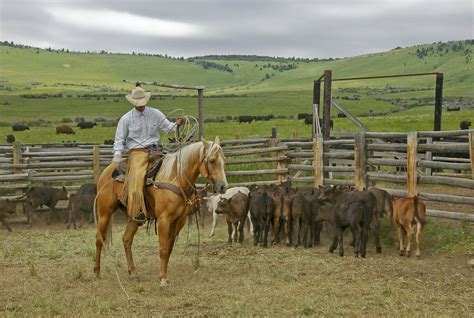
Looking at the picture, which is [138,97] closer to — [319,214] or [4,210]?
[319,214]

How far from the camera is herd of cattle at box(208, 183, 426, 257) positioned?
407 inches

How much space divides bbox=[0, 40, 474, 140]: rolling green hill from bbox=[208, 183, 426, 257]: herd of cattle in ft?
201

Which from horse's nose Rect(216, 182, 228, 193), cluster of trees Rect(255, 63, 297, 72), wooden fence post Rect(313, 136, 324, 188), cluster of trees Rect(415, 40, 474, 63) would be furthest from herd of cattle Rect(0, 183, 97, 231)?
cluster of trees Rect(255, 63, 297, 72)

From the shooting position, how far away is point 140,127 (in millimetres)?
9211

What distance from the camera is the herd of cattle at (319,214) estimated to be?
1034 cm

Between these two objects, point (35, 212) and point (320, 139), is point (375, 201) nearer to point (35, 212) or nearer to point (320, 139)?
point (320, 139)

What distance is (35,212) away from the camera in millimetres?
15898

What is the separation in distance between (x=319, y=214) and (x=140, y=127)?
12.8ft

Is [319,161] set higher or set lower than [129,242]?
higher

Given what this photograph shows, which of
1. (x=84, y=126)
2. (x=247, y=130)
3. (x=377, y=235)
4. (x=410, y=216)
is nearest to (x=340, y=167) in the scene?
(x=377, y=235)

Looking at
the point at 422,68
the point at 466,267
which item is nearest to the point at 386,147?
the point at 466,267

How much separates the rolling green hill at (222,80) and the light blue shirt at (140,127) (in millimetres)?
63953

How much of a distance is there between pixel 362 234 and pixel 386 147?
3.44m

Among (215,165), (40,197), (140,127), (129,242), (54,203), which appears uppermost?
(140,127)
